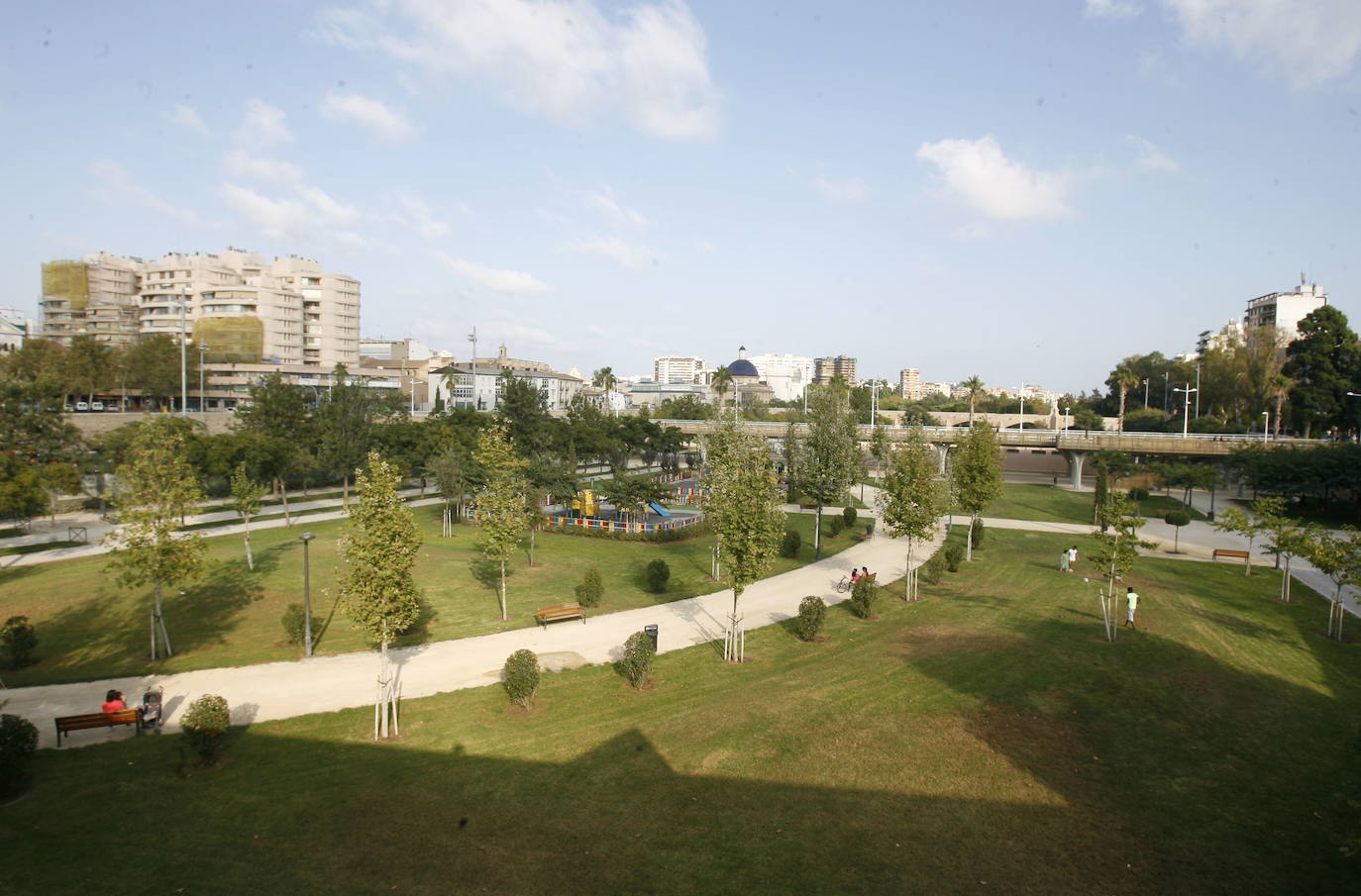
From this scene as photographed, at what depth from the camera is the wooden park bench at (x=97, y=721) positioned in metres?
14.9

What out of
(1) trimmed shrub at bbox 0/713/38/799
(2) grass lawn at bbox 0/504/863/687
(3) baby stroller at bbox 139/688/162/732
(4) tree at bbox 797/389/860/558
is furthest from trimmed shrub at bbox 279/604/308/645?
(4) tree at bbox 797/389/860/558

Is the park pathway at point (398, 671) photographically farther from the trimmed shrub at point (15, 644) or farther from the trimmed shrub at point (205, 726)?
the trimmed shrub at point (205, 726)

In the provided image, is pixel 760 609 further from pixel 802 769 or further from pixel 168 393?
pixel 168 393

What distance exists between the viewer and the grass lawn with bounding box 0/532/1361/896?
35.0 ft

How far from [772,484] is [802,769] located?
8921mm

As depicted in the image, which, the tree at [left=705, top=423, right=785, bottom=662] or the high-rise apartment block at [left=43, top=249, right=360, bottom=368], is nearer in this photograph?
the tree at [left=705, top=423, right=785, bottom=662]

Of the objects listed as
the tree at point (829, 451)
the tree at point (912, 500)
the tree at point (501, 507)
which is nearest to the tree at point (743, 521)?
the tree at point (501, 507)

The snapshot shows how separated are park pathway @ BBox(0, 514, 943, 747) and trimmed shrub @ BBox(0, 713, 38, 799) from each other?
7.15ft

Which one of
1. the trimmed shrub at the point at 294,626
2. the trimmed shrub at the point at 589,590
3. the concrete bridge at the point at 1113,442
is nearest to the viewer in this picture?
the trimmed shrub at the point at 294,626

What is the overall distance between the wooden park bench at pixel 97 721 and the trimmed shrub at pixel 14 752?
74.9 inches

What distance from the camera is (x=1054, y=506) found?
55.2 meters

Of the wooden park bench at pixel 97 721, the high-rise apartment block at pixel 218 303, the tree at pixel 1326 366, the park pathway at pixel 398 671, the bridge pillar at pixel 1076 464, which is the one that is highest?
the high-rise apartment block at pixel 218 303

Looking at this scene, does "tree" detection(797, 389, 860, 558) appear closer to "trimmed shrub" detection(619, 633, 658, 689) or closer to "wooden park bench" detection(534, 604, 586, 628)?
"wooden park bench" detection(534, 604, 586, 628)

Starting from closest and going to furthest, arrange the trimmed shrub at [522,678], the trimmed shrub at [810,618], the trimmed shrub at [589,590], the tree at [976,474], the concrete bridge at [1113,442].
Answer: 1. the trimmed shrub at [522,678]
2. the trimmed shrub at [810,618]
3. the trimmed shrub at [589,590]
4. the tree at [976,474]
5. the concrete bridge at [1113,442]
